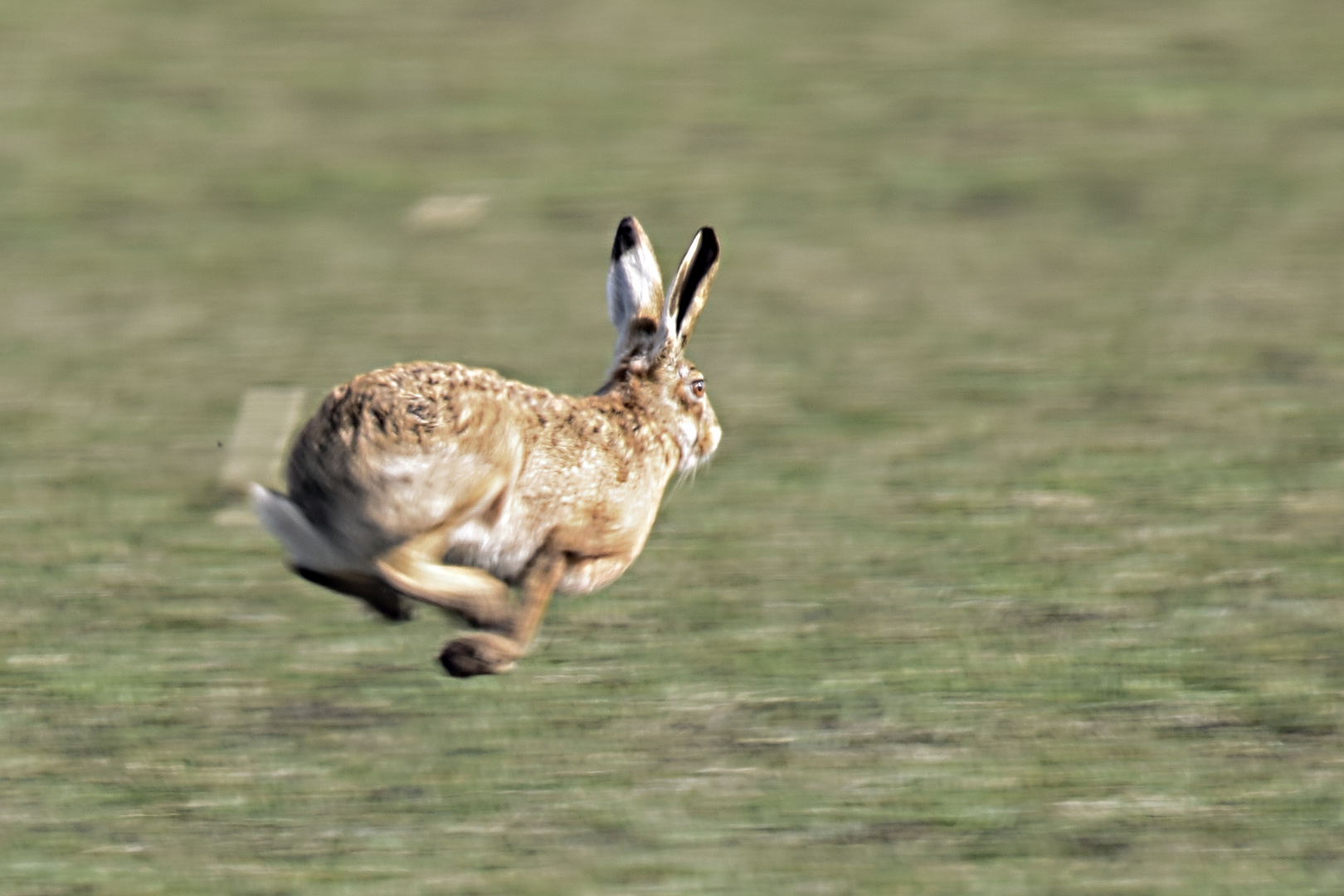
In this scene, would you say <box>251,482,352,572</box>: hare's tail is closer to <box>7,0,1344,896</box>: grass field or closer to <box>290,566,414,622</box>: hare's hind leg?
<box>290,566,414,622</box>: hare's hind leg

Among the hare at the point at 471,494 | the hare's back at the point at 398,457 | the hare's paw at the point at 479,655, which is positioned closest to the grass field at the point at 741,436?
the hare's paw at the point at 479,655

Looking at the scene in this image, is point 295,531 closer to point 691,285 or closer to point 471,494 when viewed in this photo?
point 471,494

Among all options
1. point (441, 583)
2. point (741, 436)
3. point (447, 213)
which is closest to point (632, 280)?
point (441, 583)

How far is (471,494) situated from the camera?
14.2 ft

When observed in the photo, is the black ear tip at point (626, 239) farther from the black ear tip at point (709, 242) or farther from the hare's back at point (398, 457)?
the hare's back at point (398, 457)

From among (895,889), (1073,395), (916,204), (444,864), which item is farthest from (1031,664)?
(916,204)

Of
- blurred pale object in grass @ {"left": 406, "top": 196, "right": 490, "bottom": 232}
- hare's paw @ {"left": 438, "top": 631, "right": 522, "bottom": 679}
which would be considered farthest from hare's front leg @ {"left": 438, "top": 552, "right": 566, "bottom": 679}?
blurred pale object in grass @ {"left": 406, "top": 196, "right": 490, "bottom": 232}

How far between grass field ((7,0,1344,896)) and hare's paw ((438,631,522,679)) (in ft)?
1.22

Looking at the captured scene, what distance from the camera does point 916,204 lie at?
10.4m

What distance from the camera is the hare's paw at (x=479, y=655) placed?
14.4 ft

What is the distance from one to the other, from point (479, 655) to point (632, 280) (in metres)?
1.04

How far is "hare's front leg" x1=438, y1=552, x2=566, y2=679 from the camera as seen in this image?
4395mm

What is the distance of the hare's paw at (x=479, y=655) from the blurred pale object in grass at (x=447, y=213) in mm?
6010

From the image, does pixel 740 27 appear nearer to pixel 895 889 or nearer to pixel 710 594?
pixel 710 594
